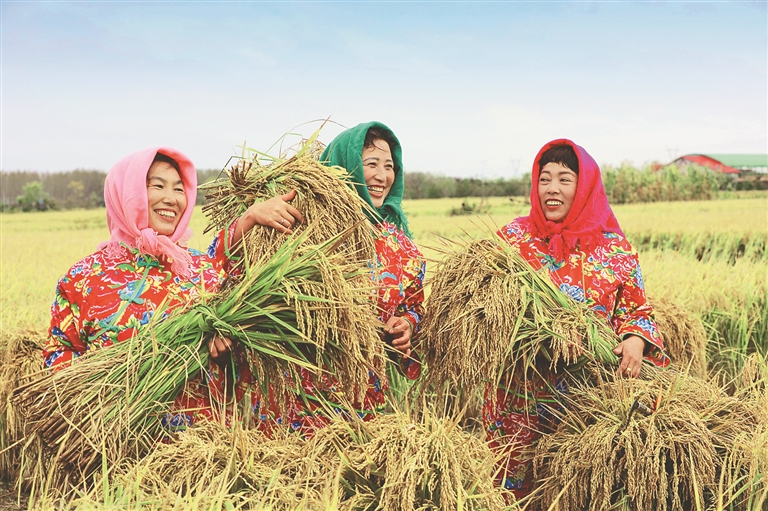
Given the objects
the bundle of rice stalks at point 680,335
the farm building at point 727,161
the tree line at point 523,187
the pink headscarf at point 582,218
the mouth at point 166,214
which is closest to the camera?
the mouth at point 166,214

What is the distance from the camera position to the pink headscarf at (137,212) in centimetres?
221

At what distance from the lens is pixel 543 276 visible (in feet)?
7.88

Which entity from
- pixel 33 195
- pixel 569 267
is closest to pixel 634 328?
pixel 569 267

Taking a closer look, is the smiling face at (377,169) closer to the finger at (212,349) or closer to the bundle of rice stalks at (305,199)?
the bundle of rice stalks at (305,199)

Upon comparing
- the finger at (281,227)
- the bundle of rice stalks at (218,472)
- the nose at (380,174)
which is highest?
the nose at (380,174)

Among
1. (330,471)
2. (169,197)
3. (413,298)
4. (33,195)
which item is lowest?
(330,471)

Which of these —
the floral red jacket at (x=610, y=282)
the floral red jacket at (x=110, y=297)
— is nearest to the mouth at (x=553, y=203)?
the floral red jacket at (x=610, y=282)

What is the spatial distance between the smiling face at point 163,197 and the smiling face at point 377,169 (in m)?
0.71

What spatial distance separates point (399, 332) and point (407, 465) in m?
0.84

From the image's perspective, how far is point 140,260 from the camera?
7.48 ft

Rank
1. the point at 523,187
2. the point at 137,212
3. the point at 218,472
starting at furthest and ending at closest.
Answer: the point at 523,187
the point at 137,212
the point at 218,472

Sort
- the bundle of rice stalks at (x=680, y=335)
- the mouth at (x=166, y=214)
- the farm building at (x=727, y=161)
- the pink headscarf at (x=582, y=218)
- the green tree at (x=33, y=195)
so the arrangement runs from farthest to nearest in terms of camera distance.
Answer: the farm building at (x=727, y=161)
the green tree at (x=33, y=195)
the bundle of rice stalks at (x=680, y=335)
the pink headscarf at (x=582, y=218)
the mouth at (x=166, y=214)

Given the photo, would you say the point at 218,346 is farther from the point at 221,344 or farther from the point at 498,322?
the point at 498,322

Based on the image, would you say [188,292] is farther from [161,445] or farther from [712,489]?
[712,489]
